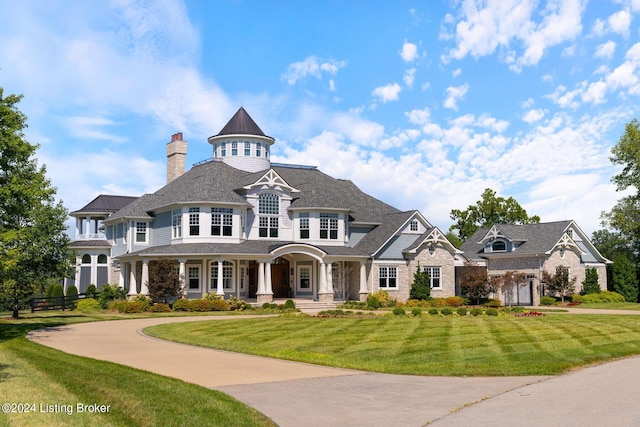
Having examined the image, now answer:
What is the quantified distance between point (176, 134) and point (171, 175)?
358cm


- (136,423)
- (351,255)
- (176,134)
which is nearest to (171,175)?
(176,134)

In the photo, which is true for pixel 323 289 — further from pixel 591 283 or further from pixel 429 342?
pixel 429 342

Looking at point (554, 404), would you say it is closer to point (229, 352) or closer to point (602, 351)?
point (602, 351)

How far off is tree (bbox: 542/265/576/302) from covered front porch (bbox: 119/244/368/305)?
47.4 feet

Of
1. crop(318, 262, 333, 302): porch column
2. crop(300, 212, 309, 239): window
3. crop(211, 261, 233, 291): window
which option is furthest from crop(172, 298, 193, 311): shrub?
crop(300, 212, 309, 239): window

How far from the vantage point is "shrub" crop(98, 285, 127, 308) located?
145ft

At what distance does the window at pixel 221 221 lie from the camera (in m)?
44.2

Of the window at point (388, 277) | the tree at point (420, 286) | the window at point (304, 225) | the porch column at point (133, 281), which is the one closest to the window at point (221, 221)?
the window at point (304, 225)

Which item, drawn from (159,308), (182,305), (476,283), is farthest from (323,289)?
(159,308)

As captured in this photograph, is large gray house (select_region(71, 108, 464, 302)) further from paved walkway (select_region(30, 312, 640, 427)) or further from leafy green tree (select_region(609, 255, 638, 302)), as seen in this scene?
paved walkway (select_region(30, 312, 640, 427))

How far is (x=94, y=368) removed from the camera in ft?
48.2

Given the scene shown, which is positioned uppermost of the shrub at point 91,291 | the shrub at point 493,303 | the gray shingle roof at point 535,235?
the gray shingle roof at point 535,235

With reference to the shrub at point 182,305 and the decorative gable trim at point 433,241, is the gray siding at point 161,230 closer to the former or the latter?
the shrub at point 182,305

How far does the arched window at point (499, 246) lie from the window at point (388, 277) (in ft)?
37.8
